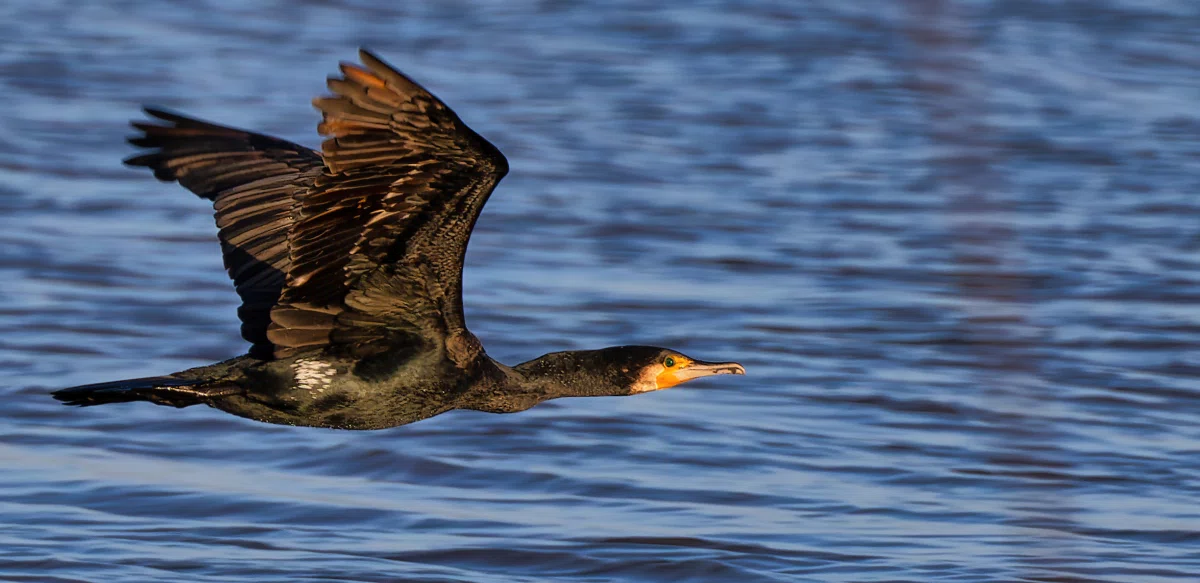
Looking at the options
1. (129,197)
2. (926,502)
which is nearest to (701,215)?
(129,197)

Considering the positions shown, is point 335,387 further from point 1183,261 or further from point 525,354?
point 1183,261

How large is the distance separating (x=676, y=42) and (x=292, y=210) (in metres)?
11.3

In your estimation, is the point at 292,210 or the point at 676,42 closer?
the point at 292,210

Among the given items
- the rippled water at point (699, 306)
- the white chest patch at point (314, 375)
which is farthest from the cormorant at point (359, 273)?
the rippled water at point (699, 306)

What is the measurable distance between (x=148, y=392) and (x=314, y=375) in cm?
45

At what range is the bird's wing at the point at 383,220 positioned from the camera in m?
4.26

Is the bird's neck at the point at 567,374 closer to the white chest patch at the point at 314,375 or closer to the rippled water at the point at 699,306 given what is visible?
the white chest patch at the point at 314,375

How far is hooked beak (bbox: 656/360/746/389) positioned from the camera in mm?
5492

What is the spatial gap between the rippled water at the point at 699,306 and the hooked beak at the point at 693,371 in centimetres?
107

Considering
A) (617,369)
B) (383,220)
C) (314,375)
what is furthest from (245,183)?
(383,220)

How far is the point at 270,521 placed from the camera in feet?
22.2

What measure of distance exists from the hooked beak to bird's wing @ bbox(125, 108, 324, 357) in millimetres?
1218

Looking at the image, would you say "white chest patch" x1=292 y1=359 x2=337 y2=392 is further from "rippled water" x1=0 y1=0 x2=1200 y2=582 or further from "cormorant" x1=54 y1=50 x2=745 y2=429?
Result: "rippled water" x1=0 y1=0 x2=1200 y2=582

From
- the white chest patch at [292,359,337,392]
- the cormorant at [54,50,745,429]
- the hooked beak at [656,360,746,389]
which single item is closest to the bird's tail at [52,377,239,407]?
the cormorant at [54,50,745,429]
